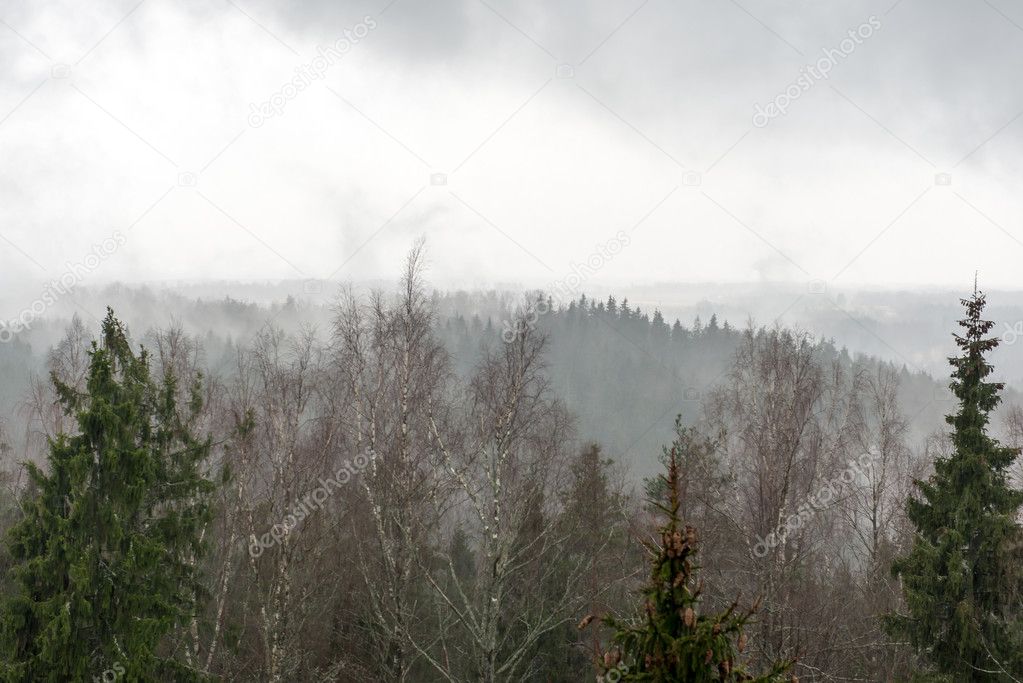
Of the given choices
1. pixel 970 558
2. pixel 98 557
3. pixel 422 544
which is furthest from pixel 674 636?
pixel 422 544

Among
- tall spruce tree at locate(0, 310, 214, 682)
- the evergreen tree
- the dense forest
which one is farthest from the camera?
the dense forest

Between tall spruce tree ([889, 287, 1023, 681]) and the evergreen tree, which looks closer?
the evergreen tree

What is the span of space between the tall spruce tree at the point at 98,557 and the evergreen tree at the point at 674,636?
27.8 ft

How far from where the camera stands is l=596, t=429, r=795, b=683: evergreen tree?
165 inches

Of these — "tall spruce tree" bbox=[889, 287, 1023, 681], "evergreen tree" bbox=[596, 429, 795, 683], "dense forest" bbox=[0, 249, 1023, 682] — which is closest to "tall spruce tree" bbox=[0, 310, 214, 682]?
"dense forest" bbox=[0, 249, 1023, 682]

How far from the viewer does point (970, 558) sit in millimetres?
11664

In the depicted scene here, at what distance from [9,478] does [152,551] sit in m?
18.3

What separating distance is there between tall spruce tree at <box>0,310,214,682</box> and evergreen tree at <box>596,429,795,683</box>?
8.49 metres

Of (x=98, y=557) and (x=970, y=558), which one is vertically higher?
(x=970, y=558)

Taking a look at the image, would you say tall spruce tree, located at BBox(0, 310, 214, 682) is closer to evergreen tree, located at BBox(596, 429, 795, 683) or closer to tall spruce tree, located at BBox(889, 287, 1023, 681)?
evergreen tree, located at BBox(596, 429, 795, 683)

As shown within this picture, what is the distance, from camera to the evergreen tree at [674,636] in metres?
4.18

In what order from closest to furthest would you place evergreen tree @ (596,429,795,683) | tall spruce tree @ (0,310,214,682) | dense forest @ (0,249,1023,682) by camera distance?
1. evergreen tree @ (596,429,795,683)
2. tall spruce tree @ (0,310,214,682)
3. dense forest @ (0,249,1023,682)

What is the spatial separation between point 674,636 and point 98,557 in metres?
9.33

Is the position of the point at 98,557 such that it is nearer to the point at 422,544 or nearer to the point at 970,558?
the point at 422,544
